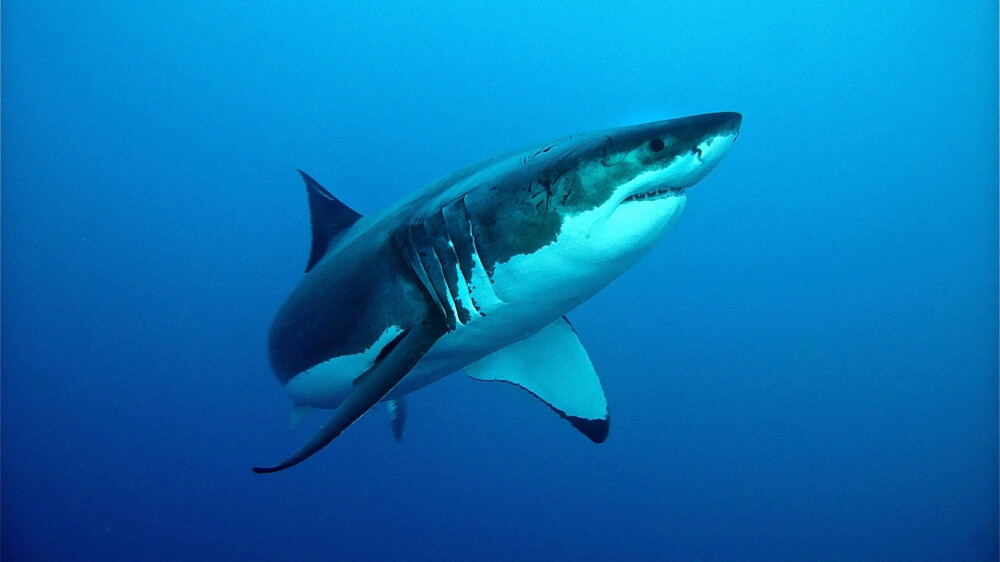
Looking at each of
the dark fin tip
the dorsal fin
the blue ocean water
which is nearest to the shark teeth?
the dark fin tip

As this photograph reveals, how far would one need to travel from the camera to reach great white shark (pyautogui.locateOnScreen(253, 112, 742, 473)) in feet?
5.05

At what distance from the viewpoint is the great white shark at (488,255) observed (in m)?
1.54

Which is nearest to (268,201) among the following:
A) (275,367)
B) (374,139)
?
(374,139)

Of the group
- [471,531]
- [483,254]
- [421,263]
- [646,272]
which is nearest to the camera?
[483,254]

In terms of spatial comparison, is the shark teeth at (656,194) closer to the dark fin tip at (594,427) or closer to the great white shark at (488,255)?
the great white shark at (488,255)

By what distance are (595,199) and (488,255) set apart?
428 mm

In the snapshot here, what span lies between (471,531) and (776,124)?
61.1 feet

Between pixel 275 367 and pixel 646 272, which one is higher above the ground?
pixel 646 272

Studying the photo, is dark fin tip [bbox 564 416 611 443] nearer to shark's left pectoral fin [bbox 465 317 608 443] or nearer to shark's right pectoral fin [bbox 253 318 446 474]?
shark's left pectoral fin [bbox 465 317 608 443]

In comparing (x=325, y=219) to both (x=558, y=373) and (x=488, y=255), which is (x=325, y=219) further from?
(x=488, y=255)

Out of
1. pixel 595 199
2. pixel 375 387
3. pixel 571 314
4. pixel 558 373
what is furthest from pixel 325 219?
pixel 571 314

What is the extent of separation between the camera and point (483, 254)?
5.75 ft

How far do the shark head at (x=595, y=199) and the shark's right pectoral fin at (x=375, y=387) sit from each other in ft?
1.29

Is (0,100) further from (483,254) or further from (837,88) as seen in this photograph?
(837,88)
